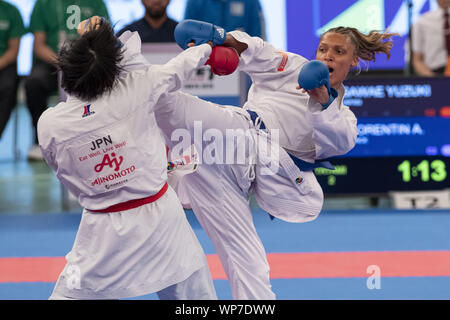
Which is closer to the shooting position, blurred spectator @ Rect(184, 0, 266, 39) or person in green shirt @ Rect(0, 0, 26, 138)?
blurred spectator @ Rect(184, 0, 266, 39)

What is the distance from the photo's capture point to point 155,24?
262 inches

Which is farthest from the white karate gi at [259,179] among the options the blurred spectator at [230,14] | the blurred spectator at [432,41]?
the blurred spectator at [432,41]

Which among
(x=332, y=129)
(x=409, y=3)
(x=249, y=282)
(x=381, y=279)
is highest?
(x=409, y=3)

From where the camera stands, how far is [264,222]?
19.8 feet

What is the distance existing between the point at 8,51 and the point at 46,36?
1.49ft

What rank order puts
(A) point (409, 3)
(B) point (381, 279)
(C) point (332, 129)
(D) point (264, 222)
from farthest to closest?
1. (A) point (409, 3)
2. (D) point (264, 222)
3. (B) point (381, 279)
4. (C) point (332, 129)

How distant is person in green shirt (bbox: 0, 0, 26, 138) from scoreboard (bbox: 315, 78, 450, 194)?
11.2ft

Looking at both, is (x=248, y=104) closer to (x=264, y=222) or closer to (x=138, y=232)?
(x=138, y=232)

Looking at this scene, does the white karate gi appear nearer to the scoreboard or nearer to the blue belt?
the blue belt

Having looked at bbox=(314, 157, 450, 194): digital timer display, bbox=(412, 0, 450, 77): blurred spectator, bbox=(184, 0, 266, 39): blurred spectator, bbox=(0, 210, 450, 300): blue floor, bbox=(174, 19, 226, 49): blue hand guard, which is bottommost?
bbox=(0, 210, 450, 300): blue floor

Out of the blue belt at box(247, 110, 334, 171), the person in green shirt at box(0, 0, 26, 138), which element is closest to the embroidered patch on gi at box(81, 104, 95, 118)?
the blue belt at box(247, 110, 334, 171)

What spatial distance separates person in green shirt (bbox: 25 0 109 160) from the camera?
6.62 m
